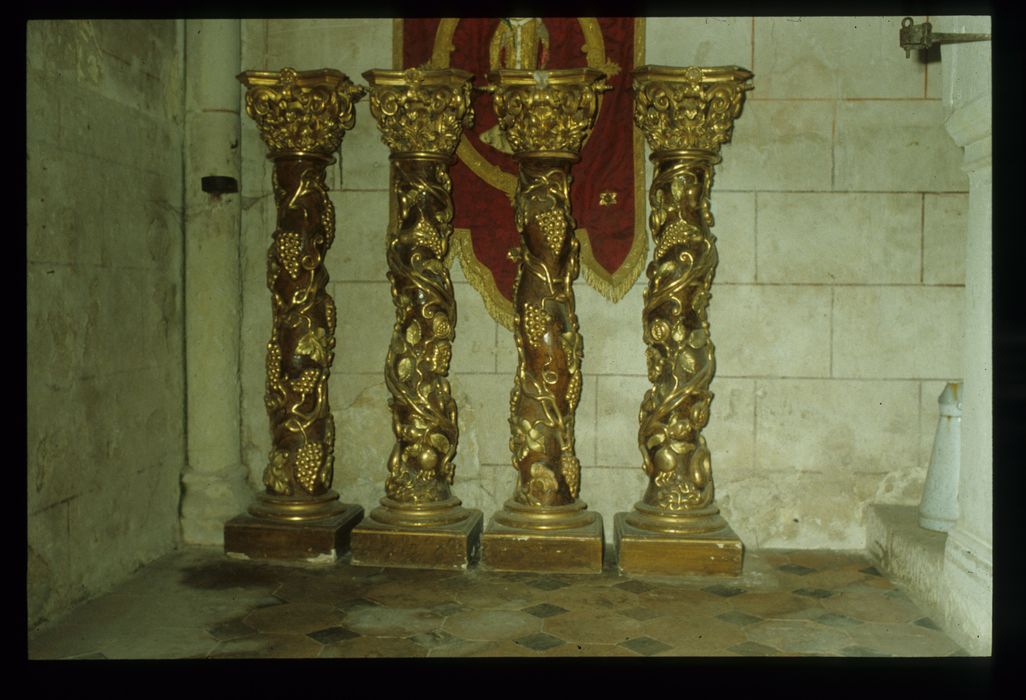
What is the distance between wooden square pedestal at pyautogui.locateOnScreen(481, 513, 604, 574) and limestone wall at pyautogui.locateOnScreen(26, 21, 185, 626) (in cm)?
165

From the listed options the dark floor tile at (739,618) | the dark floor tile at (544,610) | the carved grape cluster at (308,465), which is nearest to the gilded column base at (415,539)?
the carved grape cluster at (308,465)

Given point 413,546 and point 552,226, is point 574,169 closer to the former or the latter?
point 552,226

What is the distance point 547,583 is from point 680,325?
131 centimetres

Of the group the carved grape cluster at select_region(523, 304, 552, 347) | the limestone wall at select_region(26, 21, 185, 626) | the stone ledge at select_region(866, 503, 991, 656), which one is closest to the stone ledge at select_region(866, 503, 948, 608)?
the stone ledge at select_region(866, 503, 991, 656)

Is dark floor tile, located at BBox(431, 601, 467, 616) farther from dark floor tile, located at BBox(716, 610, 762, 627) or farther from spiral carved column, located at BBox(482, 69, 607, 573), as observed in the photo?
dark floor tile, located at BBox(716, 610, 762, 627)

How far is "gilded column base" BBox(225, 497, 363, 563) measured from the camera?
182 inches

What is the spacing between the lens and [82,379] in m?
4.05

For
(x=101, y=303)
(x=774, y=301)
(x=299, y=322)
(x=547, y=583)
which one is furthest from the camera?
(x=774, y=301)

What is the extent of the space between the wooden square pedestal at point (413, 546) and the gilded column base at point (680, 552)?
0.72m

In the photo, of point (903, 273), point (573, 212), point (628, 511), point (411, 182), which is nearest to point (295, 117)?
point (411, 182)

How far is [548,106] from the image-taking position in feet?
14.4

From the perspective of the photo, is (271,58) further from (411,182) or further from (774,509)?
(774,509)

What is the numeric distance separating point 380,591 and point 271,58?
9.01 ft

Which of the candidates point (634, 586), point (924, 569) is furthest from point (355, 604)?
point (924, 569)
